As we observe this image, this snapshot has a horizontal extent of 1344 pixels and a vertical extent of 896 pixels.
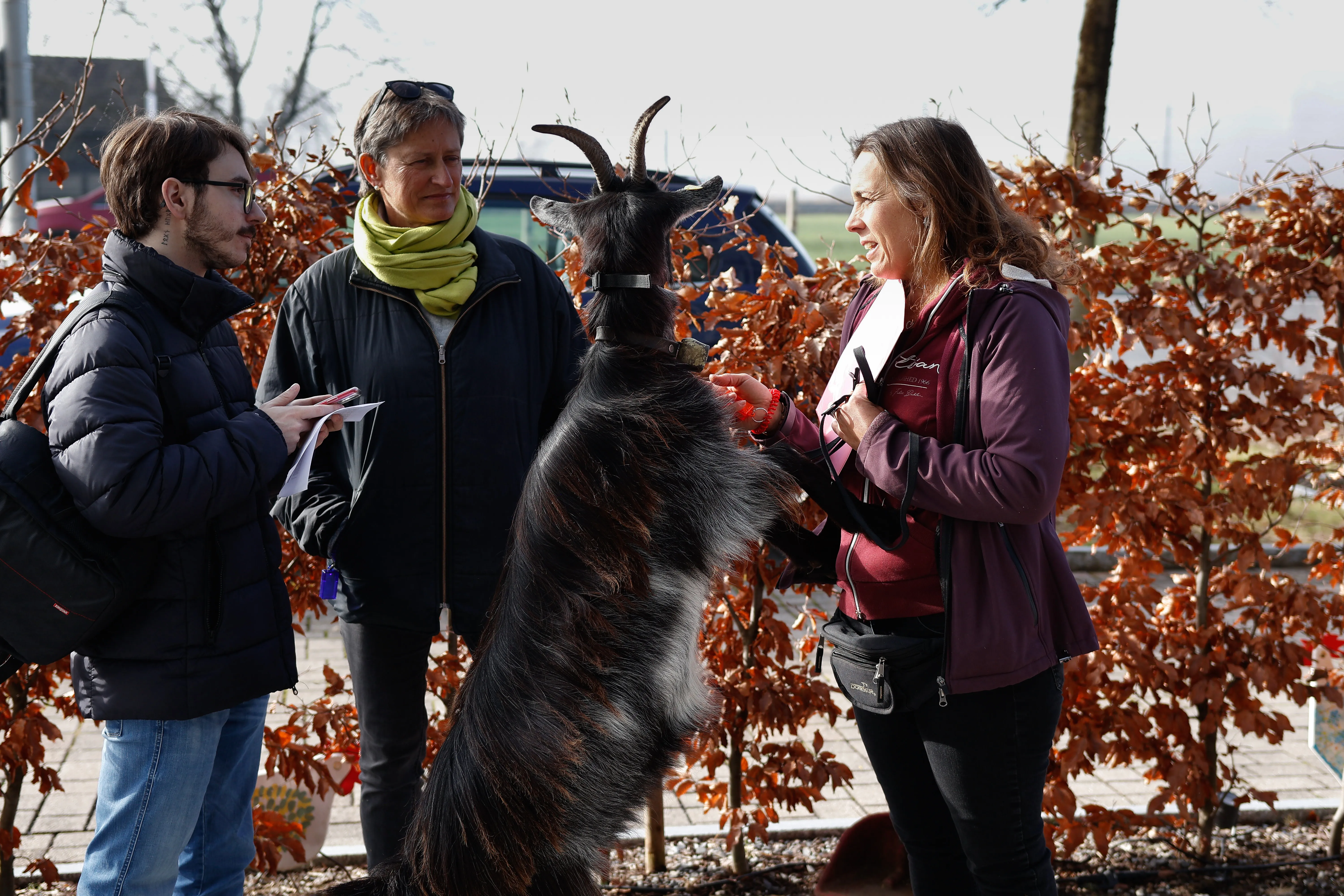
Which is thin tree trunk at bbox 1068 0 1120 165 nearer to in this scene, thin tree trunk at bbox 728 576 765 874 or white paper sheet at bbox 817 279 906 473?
thin tree trunk at bbox 728 576 765 874

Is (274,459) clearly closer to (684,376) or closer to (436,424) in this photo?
(436,424)

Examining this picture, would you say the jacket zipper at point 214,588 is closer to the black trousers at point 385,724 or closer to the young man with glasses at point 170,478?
the young man with glasses at point 170,478

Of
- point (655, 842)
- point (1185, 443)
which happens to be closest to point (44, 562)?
point (655, 842)

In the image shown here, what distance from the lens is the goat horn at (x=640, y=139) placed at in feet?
6.53

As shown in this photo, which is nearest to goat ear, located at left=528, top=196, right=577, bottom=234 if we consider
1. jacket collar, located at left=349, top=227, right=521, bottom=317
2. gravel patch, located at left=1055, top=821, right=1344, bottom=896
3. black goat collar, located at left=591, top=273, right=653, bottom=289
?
black goat collar, located at left=591, top=273, right=653, bottom=289

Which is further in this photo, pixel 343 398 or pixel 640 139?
pixel 343 398

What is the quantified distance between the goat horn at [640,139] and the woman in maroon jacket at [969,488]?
0.52 m

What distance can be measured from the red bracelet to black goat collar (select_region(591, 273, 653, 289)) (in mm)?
453

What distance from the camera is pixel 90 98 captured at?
10.1 meters

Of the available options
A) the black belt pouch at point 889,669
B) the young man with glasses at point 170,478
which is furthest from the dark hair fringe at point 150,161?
the black belt pouch at point 889,669

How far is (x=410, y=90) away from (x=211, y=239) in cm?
68

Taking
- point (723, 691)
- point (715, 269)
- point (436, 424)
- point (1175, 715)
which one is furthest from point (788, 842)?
point (715, 269)

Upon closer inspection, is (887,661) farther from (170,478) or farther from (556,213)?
(170,478)

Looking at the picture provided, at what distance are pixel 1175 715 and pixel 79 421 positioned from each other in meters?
3.50
